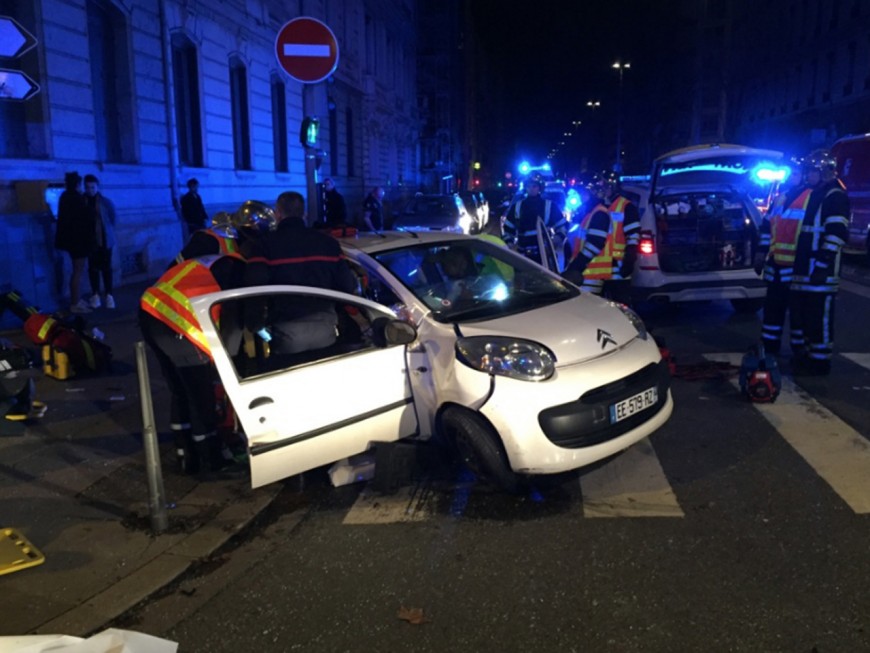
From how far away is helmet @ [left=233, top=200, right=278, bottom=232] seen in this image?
591 cm

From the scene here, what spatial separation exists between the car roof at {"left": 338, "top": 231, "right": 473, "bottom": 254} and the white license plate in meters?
1.88

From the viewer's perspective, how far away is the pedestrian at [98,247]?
1045cm

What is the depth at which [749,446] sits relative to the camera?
5277 millimetres

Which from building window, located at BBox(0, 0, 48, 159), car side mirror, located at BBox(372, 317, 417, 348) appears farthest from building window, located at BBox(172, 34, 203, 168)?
car side mirror, located at BBox(372, 317, 417, 348)

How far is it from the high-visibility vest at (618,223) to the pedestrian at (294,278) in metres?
3.94

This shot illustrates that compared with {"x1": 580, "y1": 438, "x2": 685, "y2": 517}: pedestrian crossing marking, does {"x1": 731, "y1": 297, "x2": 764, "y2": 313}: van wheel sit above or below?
above

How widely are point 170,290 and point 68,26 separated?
8605mm

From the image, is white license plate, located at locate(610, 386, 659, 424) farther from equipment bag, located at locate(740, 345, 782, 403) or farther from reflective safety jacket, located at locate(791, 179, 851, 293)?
reflective safety jacket, located at locate(791, 179, 851, 293)

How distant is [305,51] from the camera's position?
25.6 ft

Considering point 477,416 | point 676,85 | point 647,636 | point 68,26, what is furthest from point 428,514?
point 676,85

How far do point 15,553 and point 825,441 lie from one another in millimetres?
5049

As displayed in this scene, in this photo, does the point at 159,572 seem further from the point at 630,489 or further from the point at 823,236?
the point at 823,236

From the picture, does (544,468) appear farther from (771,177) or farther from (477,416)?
(771,177)

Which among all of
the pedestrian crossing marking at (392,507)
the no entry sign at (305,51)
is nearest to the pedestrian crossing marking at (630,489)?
the pedestrian crossing marking at (392,507)
